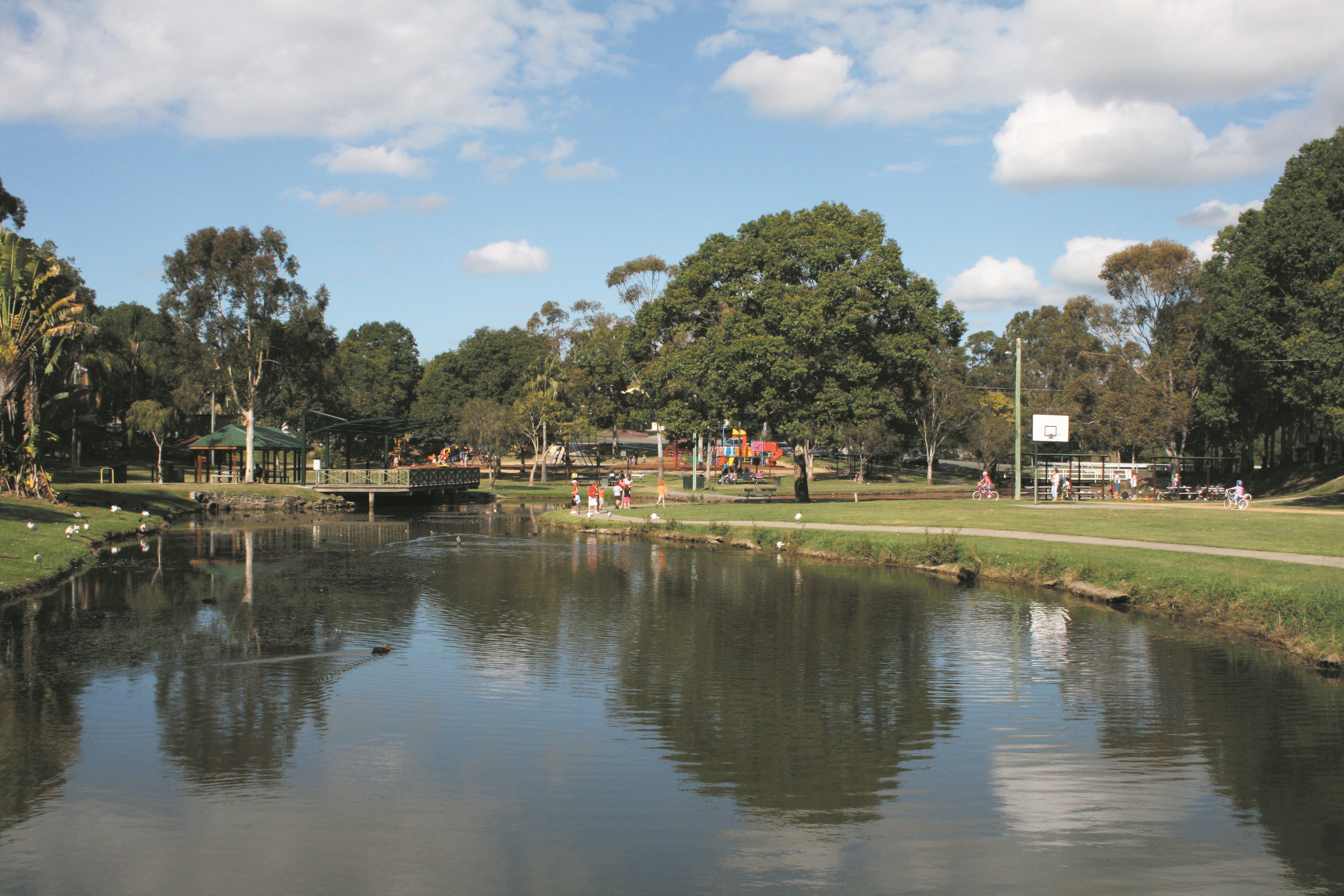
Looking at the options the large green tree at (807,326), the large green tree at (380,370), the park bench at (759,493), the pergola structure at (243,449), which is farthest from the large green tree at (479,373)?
the large green tree at (807,326)

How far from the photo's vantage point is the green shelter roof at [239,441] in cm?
6556

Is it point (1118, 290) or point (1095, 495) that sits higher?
point (1118, 290)

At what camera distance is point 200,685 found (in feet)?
48.2

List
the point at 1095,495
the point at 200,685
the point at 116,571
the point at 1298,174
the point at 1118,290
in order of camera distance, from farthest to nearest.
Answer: the point at 1118,290 → the point at 1095,495 → the point at 1298,174 → the point at 116,571 → the point at 200,685

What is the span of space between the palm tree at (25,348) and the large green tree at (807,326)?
2897 cm

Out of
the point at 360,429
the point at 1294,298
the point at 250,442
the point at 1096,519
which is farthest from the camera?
the point at 360,429

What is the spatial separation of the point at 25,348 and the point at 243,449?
104ft

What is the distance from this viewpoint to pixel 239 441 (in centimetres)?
6544

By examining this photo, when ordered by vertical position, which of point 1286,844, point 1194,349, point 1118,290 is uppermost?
point 1118,290

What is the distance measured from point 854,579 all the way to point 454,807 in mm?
18775

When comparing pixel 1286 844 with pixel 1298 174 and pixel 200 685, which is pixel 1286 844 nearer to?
pixel 200 685

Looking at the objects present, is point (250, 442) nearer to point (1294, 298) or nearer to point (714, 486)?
point (714, 486)

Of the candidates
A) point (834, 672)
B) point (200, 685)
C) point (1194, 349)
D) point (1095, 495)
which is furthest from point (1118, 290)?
point (200, 685)

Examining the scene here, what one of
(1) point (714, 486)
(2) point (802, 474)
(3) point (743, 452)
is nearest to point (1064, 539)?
(2) point (802, 474)
